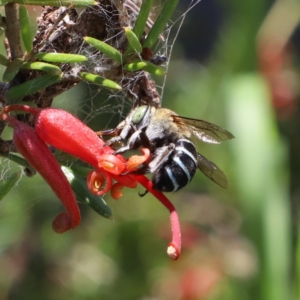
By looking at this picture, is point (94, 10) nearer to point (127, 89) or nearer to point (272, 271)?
point (127, 89)

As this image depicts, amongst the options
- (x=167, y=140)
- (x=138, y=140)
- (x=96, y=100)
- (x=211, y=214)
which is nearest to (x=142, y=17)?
(x=138, y=140)

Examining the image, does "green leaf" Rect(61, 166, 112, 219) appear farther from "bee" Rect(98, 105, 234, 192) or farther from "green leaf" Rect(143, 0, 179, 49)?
"green leaf" Rect(143, 0, 179, 49)

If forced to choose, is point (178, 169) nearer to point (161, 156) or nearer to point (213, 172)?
point (161, 156)

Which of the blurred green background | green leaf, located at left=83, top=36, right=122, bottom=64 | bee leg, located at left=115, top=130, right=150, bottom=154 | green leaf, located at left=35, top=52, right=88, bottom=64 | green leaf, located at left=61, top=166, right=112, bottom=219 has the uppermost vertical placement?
green leaf, located at left=83, top=36, right=122, bottom=64

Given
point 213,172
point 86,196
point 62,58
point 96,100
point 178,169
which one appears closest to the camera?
point 62,58

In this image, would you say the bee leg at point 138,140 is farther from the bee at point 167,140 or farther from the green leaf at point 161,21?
the green leaf at point 161,21

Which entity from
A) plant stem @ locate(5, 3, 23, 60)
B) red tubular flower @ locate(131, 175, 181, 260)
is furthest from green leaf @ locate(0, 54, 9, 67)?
red tubular flower @ locate(131, 175, 181, 260)

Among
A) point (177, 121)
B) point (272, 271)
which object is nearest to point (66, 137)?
point (177, 121)
